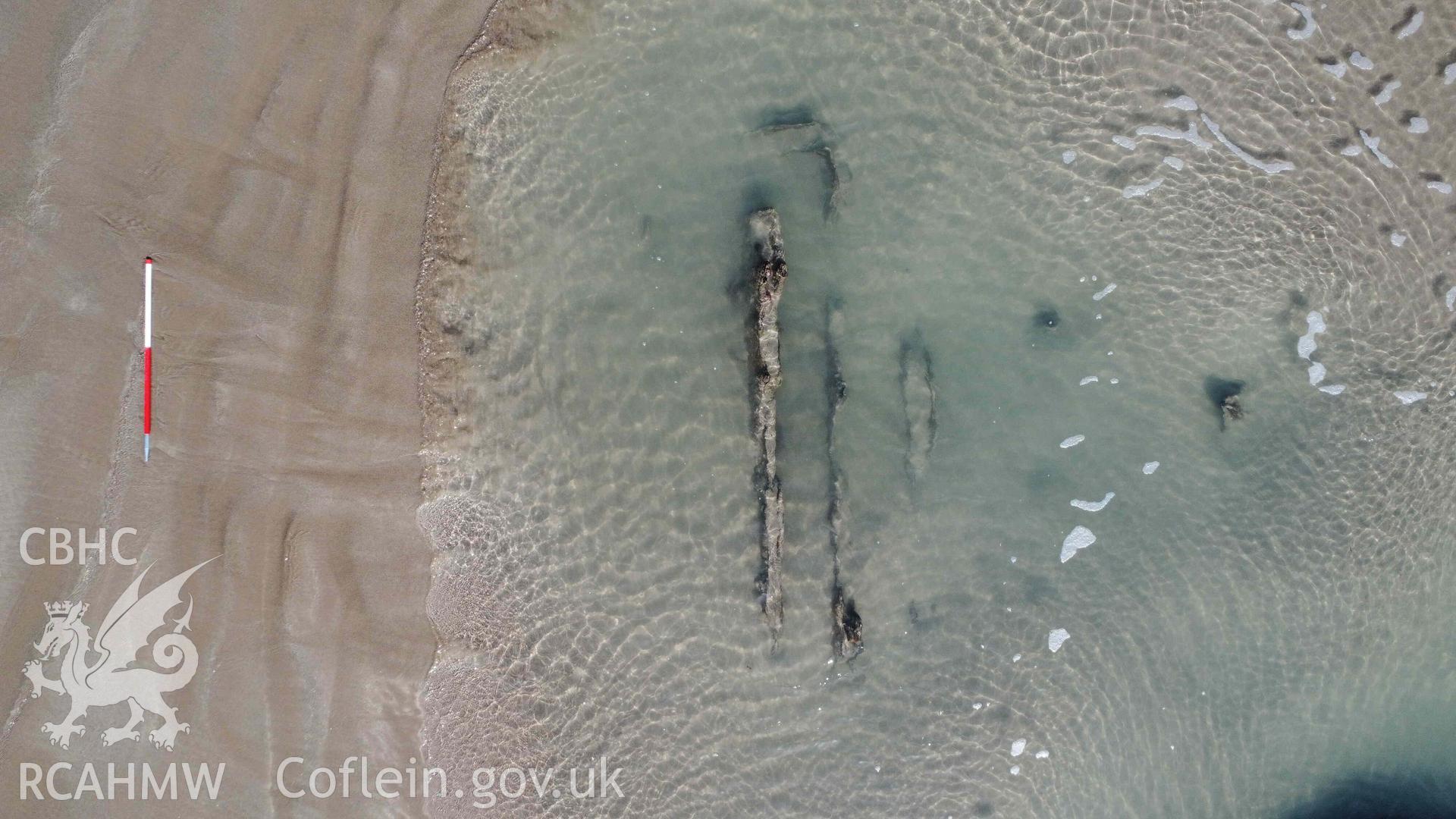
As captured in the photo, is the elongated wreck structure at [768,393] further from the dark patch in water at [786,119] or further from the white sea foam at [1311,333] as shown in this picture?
the white sea foam at [1311,333]

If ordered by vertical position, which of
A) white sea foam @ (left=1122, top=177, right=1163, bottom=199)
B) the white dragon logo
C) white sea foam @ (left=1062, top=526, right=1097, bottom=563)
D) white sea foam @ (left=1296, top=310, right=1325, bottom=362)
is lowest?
the white dragon logo

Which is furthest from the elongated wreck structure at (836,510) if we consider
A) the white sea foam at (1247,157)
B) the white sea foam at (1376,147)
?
the white sea foam at (1376,147)

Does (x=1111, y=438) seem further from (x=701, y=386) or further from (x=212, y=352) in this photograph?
(x=212, y=352)

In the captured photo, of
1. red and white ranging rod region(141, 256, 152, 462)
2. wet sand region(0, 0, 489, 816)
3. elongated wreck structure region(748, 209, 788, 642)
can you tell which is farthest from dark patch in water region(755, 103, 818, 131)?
red and white ranging rod region(141, 256, 152, 462)

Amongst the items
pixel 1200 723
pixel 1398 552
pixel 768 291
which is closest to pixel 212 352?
pixel 768 291

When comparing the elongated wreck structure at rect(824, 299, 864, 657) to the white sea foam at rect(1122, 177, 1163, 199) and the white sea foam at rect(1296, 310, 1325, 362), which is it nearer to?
the white sea foam at rect(1122, 177, 1163, 199)
